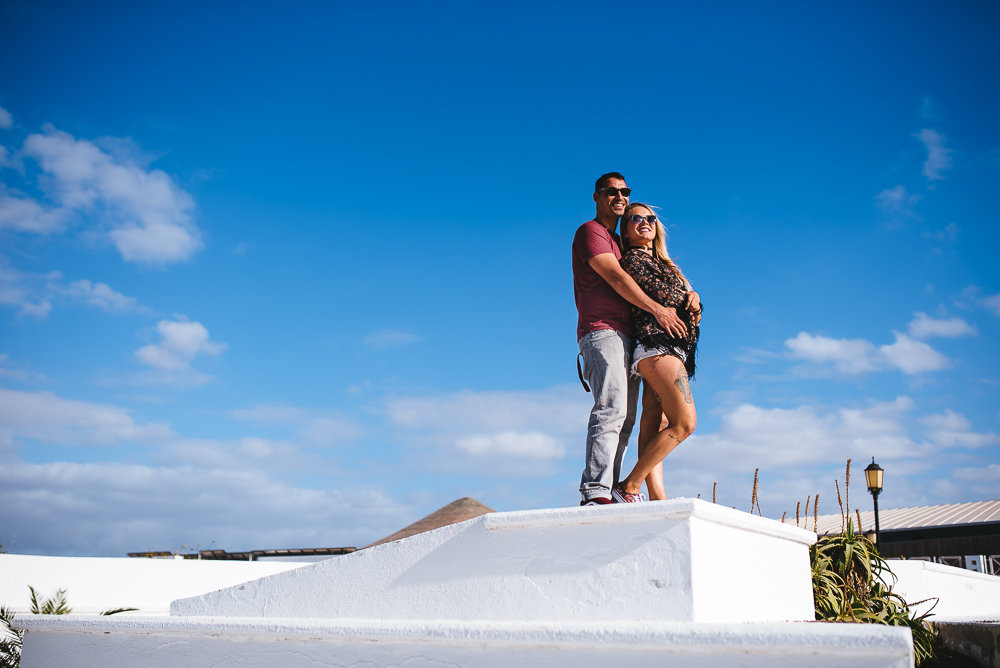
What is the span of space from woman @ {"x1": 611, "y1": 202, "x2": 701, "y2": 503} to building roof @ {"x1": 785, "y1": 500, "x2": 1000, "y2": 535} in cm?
1121

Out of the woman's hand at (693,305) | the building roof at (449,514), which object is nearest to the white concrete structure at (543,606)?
the woman's hand at (693,305)

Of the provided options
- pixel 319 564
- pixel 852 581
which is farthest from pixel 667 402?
pixel 852 581

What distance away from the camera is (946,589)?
28.0 feet

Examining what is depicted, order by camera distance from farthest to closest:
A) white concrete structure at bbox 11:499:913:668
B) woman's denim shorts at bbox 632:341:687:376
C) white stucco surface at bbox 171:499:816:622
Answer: woman's denim shorts at bbox 632:341:687:376 < white stucco surface at bbox 171:499:816:622 < white concrete structure at bbox 11:499:913:668

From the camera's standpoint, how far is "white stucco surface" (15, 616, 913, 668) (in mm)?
2393

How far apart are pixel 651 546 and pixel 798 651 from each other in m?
0.69

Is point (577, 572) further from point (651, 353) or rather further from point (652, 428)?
point (651, 353)

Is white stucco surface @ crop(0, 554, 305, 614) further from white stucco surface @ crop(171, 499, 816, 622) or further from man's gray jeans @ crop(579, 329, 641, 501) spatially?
man's gray jeans @ crop(579, 329, 641, 501)

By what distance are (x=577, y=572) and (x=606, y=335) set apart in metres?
1.28

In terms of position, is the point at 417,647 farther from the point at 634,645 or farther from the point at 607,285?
the point at 607,285

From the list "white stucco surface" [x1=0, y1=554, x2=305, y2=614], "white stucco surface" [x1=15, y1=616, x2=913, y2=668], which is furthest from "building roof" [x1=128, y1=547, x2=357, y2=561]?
"white stucco surface" [x1=15, y1=616, x2=913, y2=668]

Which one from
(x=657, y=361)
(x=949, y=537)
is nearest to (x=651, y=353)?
(x=657, y=361)

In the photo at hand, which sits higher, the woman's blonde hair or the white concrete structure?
the woman's blonde hair

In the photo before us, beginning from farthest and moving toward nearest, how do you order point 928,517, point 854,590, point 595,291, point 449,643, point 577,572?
1. point 928,517
2. point 854,590
3. point 595,291
4. point 577,572
5. point 449,643
